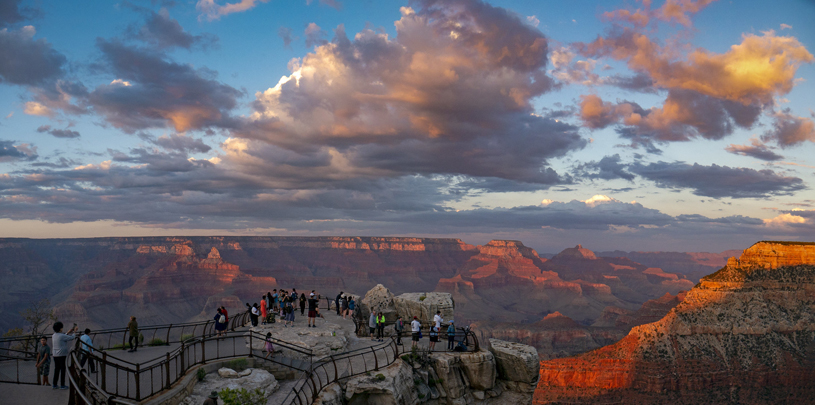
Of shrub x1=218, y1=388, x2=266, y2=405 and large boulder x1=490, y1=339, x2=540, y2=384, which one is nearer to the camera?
shrub x1=218, y1=388, x2=266, y2=405

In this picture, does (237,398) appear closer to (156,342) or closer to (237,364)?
(237,364)

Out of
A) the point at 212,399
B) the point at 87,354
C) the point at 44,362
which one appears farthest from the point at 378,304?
the point at 87,354

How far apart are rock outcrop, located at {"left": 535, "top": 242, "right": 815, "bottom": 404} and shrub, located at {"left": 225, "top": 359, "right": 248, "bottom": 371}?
7931 centimetres

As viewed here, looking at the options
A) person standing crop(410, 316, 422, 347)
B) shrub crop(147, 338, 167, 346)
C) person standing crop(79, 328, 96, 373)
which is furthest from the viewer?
shrub crop(147, 338, 167, 346)

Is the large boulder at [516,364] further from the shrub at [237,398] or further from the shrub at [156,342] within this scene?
the shrub at [156,342]

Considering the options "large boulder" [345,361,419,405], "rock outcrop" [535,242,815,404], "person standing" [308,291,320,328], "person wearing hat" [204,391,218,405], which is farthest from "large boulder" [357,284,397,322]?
Result: "rock outcrop" [535,242,815,404]

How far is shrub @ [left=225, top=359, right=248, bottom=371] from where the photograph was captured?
2159 centimetres

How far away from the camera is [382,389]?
2139 centimetres

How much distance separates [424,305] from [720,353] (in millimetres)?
84572

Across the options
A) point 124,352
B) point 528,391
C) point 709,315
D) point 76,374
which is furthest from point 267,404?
point 709,315

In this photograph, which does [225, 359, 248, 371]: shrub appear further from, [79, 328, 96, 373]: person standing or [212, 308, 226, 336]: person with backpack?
[212, 308, 226, 336]: person with backpack

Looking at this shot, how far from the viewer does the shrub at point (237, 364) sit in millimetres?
21587

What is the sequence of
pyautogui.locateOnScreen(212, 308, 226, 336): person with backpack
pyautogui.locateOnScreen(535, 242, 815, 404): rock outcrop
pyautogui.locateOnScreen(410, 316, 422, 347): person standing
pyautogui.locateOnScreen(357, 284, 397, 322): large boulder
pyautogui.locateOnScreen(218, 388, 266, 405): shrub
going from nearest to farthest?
pyautogui.locateOnScreen(218, 388, 266, 405): shrub → pyautogui.locateOnScreen(410, 316, 422, 347): person standing → pyautogui.locateOnScreen(212, 308, 226, 336): person with backpack → pyautogui.locateOnScreen(357, 284, 397, 322): large boulder → pyautogui.locateOnScreen(535, 242, 815, 404): rock outcrop

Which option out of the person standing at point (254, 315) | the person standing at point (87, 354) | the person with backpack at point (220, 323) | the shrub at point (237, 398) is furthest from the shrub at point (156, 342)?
the shrub at point (237, 398)
